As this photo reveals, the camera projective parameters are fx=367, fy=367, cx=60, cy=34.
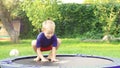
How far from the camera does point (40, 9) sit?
563 inches

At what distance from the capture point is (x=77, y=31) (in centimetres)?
1641

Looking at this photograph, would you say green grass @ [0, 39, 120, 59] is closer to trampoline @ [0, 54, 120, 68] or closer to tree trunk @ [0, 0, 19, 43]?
tree trunk @ [0, 0, 19, 43]

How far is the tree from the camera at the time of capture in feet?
47.0

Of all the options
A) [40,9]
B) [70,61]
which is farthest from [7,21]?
[70,61]

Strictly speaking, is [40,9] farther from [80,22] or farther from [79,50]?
[79,50]

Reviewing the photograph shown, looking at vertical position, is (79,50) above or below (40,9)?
below

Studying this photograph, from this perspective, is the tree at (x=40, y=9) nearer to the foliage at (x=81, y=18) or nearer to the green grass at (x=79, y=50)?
the foliage at (x=81, y=18)

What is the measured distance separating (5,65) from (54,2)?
37.5 feet

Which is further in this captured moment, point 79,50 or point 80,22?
point 80,22

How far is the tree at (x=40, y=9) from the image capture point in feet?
47.0

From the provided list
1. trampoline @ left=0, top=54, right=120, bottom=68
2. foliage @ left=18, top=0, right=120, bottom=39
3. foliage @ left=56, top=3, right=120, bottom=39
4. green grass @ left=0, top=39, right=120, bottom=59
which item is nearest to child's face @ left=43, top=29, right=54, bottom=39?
trampoline @ left=0, top=54, right=120, bottom=68

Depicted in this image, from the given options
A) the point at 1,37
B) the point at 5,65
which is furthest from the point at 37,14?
the point at 5,65

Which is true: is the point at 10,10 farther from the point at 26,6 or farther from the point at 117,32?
the point at 117,32

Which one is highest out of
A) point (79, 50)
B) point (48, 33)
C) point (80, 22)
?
point (48, 33)
